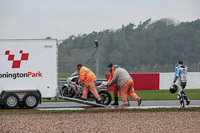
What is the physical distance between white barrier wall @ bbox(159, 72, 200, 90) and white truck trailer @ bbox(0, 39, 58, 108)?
11170 mm

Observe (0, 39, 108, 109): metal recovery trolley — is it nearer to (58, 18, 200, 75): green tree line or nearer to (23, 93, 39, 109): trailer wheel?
(23, 93, 39, 109): trailer wheel

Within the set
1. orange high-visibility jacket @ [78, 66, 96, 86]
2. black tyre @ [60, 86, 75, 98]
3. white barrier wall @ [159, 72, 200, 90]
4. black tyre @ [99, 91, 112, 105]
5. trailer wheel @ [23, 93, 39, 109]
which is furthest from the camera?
white barrier wall @ [159, 72, 200, 90]

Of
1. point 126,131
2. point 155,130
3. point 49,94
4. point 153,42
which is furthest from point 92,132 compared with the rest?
point 153,42

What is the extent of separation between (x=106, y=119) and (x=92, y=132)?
203 centimetres

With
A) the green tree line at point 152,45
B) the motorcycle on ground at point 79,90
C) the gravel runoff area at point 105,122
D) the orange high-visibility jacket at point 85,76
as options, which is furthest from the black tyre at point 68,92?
the green tree line at point 152,45

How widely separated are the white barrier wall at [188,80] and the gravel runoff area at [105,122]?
11.3 m

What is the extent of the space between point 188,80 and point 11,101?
535 inches

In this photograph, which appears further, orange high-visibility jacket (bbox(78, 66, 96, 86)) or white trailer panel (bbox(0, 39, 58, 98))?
orange high-visibility jacket (bbox(78, 66, 96, 86))

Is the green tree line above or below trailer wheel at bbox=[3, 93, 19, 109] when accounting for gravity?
above

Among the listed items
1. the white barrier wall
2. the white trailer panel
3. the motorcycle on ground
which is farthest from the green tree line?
the white trailer panel

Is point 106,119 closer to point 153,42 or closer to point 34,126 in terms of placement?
point 34,126

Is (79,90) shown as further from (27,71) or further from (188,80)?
(188,80)

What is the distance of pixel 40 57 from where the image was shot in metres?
13.9

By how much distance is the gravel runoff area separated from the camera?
375 inches
